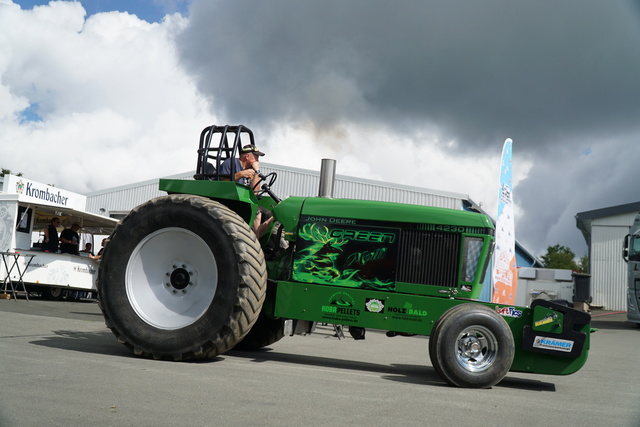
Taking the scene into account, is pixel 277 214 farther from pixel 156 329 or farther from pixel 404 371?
pixel 404 371

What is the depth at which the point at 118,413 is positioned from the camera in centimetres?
400

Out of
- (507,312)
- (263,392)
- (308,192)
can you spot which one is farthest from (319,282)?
(308,192)

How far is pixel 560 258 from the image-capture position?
75.2 meters

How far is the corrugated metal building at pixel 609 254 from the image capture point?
32688mm

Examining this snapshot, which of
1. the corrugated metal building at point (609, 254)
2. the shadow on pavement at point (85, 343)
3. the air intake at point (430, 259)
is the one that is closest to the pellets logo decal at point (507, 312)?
the air intake at point (430, 259)

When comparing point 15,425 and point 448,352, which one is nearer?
point 15,425

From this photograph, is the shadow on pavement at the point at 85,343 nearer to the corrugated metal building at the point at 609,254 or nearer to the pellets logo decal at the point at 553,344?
the pellets logo decal at the point at 553,344

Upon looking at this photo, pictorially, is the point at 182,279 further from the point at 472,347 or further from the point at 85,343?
the point at 472,347

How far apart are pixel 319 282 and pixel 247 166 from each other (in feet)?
5.78

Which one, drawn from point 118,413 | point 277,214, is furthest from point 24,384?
point 277,214

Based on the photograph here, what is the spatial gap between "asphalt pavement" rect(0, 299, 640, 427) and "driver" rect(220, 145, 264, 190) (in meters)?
2.04

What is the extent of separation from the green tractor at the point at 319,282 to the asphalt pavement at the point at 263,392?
1.18ft

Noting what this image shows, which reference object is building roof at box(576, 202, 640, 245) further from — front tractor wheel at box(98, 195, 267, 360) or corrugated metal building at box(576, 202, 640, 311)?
front tractor wheel at box(98, 195, 267, 360)

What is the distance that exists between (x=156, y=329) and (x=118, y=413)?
2.93 meters
